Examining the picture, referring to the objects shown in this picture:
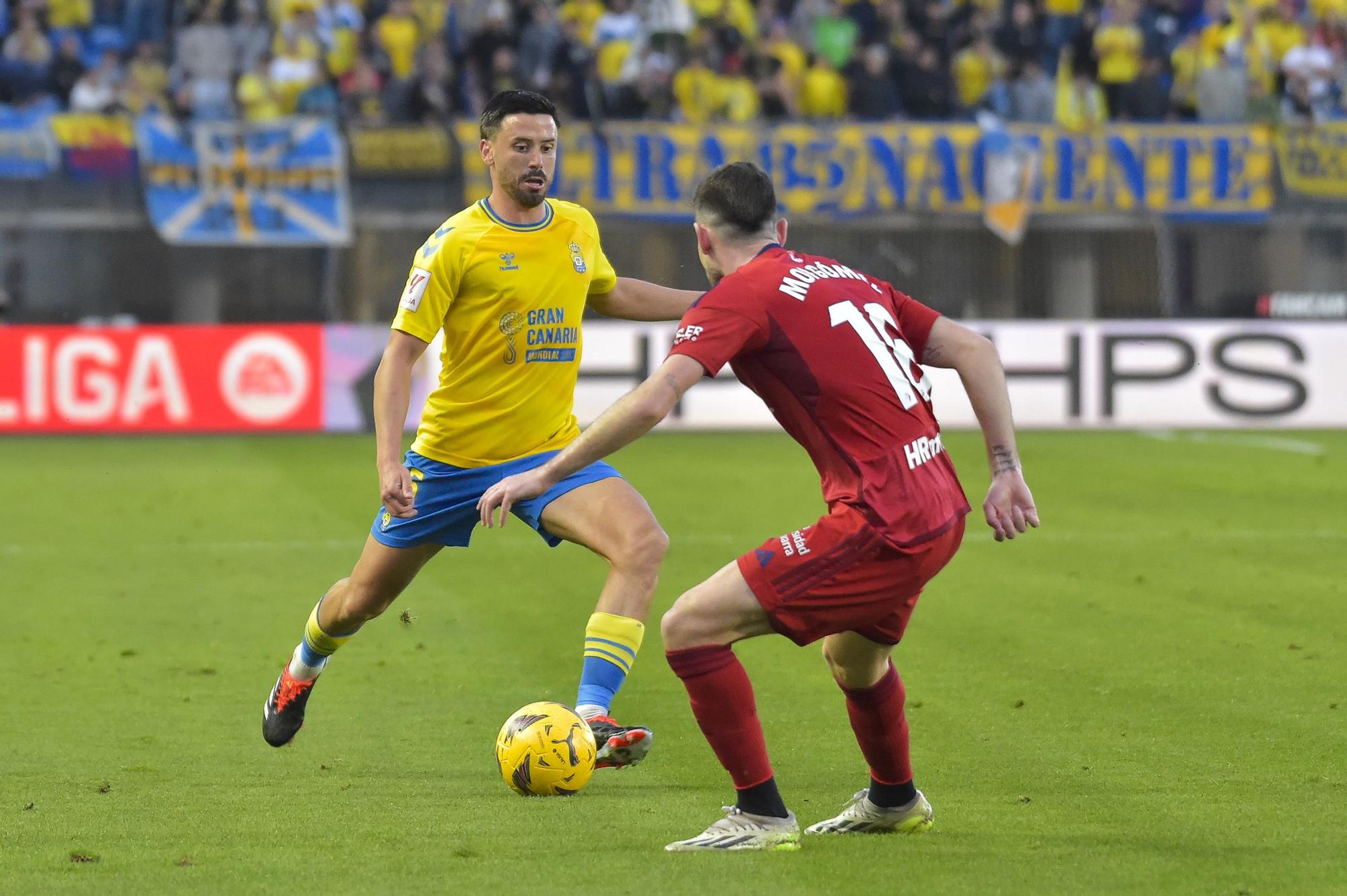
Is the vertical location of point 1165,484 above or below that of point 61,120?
below

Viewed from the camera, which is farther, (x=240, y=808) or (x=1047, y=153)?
(x=1047, y=153)

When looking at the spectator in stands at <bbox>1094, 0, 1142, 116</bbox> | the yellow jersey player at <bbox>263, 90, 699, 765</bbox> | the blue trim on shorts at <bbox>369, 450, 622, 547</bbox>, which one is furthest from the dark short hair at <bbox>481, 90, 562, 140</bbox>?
the spectator in stands at <bbox>1094, 0, 1142, 116</bbox>

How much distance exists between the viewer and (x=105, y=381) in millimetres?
19953

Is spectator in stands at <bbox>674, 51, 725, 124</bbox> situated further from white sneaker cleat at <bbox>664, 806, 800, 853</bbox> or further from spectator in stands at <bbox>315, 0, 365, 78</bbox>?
white sneaker cleat at <bbox>664, 806, 800, 853</bbox>

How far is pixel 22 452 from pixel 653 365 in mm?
6267

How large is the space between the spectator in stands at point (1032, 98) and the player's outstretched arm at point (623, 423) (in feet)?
59.2

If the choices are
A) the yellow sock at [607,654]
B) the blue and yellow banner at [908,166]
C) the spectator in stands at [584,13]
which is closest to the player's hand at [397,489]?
the yellow sock at [607,654]

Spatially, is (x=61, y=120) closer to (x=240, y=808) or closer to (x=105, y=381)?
(x=105, y=381)

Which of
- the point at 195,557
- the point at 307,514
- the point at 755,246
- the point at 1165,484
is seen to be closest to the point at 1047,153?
the point at 1165,484

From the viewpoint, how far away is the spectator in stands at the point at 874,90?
2200cm

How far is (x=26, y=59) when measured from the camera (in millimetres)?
21484

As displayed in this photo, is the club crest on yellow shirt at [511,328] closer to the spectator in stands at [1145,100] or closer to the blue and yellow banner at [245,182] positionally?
the blue and yellow banner at [245,182]

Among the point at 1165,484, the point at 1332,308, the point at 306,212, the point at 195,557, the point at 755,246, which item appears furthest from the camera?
the point at 1332,308

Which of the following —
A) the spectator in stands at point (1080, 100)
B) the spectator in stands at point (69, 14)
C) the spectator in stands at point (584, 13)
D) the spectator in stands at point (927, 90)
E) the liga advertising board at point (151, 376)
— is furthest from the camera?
the spectator in stands at point (584, 13)
